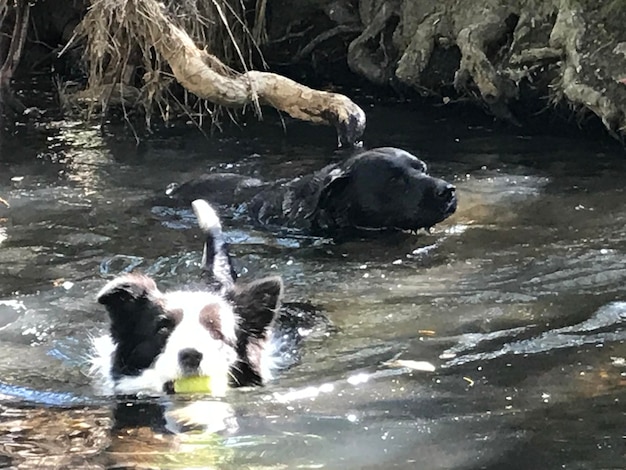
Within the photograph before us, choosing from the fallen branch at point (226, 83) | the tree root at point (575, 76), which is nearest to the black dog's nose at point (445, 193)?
the fallen branch at point (226, 83)

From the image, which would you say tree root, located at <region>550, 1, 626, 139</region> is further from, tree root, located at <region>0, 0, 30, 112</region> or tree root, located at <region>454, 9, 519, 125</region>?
tree root, located at <region>0, 0, 30, 112</region>

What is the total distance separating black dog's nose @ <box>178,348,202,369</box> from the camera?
4.25 meters

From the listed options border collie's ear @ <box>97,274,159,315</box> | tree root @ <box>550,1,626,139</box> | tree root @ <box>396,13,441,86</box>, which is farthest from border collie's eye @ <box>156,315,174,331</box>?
tree root @ <box>396,13,441,86</box>

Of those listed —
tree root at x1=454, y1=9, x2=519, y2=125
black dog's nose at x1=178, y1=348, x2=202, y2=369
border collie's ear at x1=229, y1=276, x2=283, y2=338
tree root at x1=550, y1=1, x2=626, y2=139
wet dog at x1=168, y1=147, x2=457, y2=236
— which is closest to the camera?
black dog's nose at x1=178, y1=348, x2=202, y2=369

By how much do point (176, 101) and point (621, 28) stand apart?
186 inches

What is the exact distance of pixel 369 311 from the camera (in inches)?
219

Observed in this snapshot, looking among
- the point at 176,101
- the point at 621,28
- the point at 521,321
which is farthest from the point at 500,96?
the point at 521,321

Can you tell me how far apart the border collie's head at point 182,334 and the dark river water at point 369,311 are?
16cm

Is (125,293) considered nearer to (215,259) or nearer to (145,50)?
(215,259)

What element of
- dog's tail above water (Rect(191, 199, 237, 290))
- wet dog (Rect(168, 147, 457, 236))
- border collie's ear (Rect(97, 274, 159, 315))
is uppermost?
border collie's ear (Rect(97, 274, 159, 315))

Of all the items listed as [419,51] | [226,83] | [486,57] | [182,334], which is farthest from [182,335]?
[419,51]

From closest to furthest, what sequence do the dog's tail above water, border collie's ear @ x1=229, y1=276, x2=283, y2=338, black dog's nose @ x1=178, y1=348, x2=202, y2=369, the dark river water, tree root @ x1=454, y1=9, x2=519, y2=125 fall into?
the dark river water → black dog's nose @ x1=178, y1=348, x2=202, y2=369 → border collie's ear @ x1=229, y1=276, x2=283, y2=338 → the dog's tail above water → tree root @ x1=454, y1=9, x2=519, y2=125

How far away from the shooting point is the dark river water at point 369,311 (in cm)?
372

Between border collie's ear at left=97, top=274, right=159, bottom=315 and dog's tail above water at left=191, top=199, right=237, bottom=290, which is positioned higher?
border collie's ear at left=97, top=274, right=159, bottom=315
